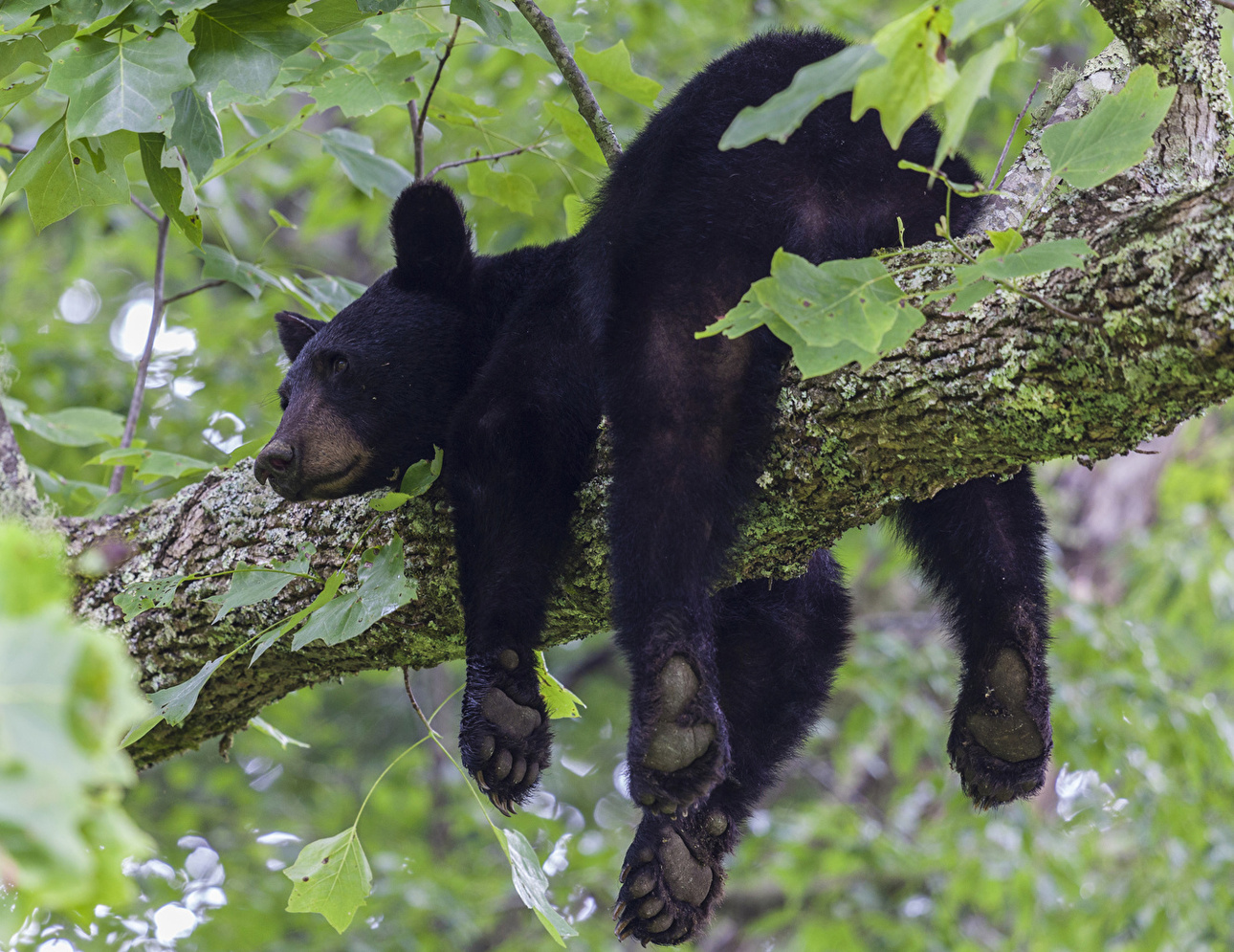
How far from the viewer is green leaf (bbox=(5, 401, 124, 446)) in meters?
3.60

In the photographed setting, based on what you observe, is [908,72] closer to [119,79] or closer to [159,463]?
[119,79]

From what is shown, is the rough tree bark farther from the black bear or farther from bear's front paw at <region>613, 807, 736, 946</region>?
bear's front paw at <region>613, 807, 736, 946</region>

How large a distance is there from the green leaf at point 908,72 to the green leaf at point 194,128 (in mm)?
1445

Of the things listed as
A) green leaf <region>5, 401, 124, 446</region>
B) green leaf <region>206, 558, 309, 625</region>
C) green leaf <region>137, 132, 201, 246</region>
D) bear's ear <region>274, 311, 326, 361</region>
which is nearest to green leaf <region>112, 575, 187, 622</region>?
green leaf <region>206, 558, 309, 625</region>

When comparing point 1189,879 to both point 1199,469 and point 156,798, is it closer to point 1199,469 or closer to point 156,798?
point 1199,469

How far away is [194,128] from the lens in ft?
6.74

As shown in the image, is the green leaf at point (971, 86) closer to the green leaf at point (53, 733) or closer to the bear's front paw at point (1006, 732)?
the green leaf at point (53, 733)

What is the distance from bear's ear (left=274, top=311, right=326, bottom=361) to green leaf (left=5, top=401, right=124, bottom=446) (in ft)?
2.29

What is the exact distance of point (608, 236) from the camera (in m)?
2.28

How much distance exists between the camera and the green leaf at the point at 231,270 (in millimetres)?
3172

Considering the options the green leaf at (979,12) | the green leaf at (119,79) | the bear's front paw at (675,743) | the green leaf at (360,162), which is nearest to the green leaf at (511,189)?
the green leaf at (360,162)

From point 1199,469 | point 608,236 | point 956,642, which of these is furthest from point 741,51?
point 1199,469

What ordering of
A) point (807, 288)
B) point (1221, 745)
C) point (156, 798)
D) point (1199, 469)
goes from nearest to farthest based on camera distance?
point (807, 288) < point (1221, 745) < point (156, 798) < point (1199, 469)

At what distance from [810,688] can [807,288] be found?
172 cm
